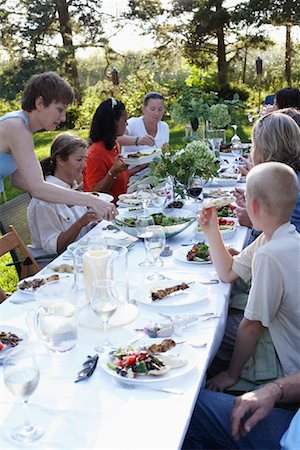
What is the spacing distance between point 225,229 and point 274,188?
875mm

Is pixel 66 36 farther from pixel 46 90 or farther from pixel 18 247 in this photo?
pixel 18 247

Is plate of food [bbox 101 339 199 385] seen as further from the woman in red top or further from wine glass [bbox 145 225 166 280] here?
the woman in red top

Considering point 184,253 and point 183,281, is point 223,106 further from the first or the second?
point 183,281

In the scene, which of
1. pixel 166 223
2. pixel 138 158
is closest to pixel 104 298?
pixel 166 223

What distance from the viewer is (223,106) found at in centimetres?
501

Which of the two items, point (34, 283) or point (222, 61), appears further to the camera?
point (222, 61)

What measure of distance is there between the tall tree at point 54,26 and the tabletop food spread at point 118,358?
13.3 m

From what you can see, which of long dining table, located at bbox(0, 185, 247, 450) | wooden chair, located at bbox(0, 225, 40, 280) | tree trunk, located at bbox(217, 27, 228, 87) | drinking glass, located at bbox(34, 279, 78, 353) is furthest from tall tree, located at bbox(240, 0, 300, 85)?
drinking glass, located at bbox(34, 279, 78, 353)

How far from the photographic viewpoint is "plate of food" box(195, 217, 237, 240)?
8.12ft

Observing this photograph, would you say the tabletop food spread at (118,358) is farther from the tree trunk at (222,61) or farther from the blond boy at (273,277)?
the tree trunk at (222,61)

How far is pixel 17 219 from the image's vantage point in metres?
3.12

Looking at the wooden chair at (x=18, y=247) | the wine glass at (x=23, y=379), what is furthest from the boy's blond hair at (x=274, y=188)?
the wooden chair at (x=18, y=247)

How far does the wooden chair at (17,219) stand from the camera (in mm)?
2801

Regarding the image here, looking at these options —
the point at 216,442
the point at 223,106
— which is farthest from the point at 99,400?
the point at 223,106
